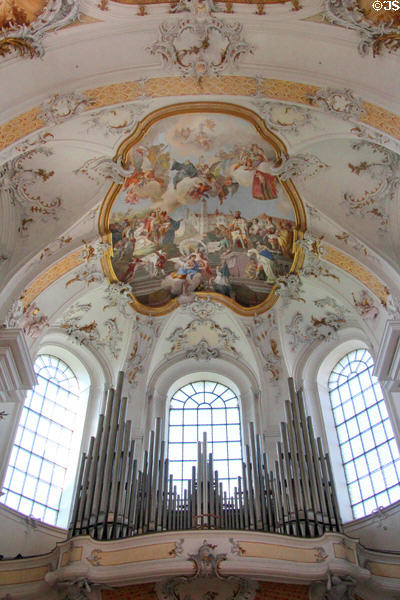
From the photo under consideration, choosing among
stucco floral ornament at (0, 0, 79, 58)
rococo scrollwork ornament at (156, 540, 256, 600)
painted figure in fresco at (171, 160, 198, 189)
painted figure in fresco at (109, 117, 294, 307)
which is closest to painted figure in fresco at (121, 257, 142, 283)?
painted figure in fresco at (109, 117, 294, 307)

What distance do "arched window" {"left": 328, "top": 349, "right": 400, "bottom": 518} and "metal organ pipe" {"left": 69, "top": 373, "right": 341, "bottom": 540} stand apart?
1408mm

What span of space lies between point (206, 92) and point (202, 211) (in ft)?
10.3

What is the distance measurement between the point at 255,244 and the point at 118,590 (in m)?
8.19

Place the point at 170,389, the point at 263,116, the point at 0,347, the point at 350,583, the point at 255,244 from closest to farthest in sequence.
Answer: the point at 350,583 < the point at 0,347 < the point at 263,116 < the point at 255,244 < the point at 170,389

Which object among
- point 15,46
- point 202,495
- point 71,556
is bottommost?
point 71,556

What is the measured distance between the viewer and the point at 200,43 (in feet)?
38.2

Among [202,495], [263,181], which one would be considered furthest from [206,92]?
[202,495]

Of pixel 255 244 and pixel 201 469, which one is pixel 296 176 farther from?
pixel 201 469

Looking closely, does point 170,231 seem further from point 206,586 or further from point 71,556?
point 206,586

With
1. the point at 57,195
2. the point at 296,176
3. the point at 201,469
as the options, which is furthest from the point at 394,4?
the point at 201,469

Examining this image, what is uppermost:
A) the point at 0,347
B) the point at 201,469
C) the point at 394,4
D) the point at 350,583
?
the point at 394,4

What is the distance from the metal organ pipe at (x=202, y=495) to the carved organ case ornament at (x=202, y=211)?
4.23m

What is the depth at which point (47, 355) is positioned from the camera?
15.8 m

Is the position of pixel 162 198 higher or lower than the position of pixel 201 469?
higher
